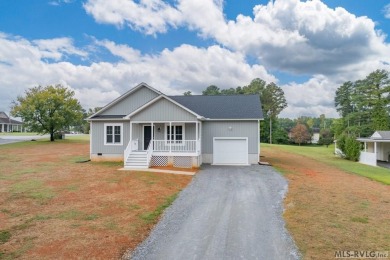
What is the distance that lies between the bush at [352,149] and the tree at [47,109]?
36656 millimetres

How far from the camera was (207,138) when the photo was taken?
21.2 m

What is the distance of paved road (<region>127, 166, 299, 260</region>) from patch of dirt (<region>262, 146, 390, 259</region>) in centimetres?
43

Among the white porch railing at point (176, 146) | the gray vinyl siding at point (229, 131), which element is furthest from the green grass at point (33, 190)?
the gray vinyl siding at point (229, 131)

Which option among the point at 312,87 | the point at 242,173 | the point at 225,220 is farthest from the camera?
the point at 312,87

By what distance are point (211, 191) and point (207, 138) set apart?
370 inches

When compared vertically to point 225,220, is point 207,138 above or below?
above

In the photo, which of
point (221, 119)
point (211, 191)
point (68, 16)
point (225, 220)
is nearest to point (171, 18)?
point (68, 16)

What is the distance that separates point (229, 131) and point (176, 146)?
4.36 m

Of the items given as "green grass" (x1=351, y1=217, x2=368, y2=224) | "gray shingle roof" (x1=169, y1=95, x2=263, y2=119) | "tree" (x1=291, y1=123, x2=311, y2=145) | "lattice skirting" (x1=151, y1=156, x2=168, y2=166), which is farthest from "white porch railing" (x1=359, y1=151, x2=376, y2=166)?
"tree" (x1=291, y1=123, x2=311, y2=145)

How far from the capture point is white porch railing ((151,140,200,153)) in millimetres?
19516

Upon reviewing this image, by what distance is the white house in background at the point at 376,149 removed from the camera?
26947 millimetres

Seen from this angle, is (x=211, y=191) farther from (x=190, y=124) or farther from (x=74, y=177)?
(x=190, y=124)

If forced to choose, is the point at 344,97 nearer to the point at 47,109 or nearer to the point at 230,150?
the point at 230,150

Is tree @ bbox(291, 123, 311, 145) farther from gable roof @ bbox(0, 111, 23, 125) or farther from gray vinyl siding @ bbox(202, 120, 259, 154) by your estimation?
gable roof @ bbox(0, 111, 23, 125)
